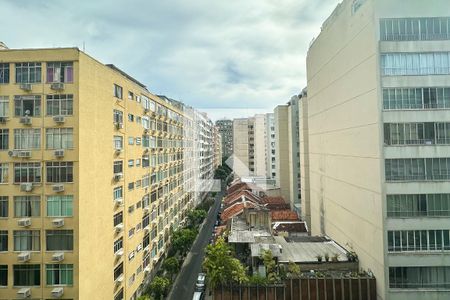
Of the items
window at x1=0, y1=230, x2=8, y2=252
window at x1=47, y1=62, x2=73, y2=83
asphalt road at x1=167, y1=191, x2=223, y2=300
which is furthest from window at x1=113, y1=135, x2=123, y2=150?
asphalt road at x1=167, y1=191, x2=223, y2=300

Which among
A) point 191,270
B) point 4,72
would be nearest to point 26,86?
point 4,72

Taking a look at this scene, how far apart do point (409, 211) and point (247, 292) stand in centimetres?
1050

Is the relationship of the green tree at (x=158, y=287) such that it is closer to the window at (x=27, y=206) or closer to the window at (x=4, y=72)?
the window at (x=27, y=206)

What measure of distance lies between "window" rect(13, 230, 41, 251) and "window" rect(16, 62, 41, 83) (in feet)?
26.5

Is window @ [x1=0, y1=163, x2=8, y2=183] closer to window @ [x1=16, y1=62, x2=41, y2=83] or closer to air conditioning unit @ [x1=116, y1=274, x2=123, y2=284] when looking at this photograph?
window @ [x1=16, y1=62, x2=41, y2=83]

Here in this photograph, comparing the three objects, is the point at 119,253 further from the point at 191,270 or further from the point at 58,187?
the point at 191,270

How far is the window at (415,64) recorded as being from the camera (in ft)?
58.4

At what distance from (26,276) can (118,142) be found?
9380 millimetres

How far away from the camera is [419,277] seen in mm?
17859

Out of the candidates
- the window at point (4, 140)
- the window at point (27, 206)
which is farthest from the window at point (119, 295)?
the window at point (4, 140)

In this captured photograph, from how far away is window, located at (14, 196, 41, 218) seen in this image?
16.4 m

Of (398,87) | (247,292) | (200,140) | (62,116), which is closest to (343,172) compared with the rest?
(398,87)

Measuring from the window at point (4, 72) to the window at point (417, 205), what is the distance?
22.0 m

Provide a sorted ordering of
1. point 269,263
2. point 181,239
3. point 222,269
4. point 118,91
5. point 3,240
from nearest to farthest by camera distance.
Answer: point 3,240
point 222,269
point 269,263
point 118,91
point 181,239
